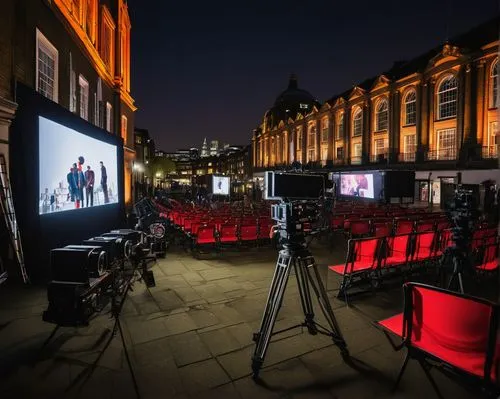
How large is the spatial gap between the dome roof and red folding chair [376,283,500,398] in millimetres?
63788

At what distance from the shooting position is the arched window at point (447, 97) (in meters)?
26.6

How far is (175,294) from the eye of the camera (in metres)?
5.29

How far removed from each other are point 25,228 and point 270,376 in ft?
17.2

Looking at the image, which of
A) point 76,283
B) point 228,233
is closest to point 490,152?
point 228,233

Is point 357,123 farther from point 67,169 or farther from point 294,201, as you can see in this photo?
point 294,201

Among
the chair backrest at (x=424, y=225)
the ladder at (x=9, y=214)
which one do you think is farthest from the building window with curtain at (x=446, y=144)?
the ladder at (x=9, y=214)

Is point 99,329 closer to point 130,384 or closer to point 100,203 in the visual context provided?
point 130,384

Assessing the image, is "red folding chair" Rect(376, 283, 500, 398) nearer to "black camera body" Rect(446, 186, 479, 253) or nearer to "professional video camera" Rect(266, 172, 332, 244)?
"professional video camera" Rect(266, 172, 332, 244)

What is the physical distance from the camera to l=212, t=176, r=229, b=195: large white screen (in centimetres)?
1856

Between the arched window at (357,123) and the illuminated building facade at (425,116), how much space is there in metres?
0.12

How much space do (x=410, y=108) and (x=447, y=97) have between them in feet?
12.8

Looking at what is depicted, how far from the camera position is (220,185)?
1906 cm

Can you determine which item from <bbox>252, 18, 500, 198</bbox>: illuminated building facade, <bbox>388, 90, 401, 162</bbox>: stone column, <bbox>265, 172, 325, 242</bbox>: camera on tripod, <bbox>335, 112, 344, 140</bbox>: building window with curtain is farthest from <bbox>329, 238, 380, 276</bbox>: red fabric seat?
<bbox>335, 112, 344, 140</bbox>: building window with curtain

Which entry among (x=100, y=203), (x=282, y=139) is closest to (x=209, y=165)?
(x=282, y=139)
